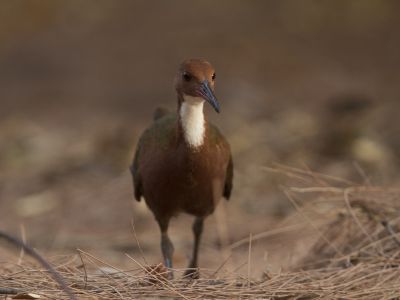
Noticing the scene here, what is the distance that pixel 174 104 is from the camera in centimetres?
1100

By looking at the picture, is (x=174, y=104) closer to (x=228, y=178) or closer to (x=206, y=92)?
(x=228, y=178)

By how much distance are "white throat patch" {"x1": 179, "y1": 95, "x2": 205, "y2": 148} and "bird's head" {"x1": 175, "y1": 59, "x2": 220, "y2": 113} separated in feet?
0.04

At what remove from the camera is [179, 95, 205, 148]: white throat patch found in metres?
5.29

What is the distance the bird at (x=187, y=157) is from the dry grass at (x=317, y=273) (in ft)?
1.78

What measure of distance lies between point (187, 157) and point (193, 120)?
22 cm

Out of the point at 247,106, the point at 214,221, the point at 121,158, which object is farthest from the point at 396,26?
the point at 214,221

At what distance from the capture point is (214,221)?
790 centimetres

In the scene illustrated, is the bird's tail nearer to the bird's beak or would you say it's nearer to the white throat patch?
the white throat patch

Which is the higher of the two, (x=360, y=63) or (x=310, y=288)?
(x=360, y=63)

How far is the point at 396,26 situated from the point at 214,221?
21.8 feet

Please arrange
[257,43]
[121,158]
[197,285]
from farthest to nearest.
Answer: [257,43], [121,158], [197,285]

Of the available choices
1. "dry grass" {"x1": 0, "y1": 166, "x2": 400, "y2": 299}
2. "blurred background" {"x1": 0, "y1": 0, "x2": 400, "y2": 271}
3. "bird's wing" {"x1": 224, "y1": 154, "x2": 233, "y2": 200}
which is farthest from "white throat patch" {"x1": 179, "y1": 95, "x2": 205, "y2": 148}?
"blurred background" {"x1": 0, "y1": 0, "x2": 400, "y2": 271}

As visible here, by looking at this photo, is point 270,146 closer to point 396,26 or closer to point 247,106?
point 247,106

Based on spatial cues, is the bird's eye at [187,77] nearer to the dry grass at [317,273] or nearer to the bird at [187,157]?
the bird at [187,157]
